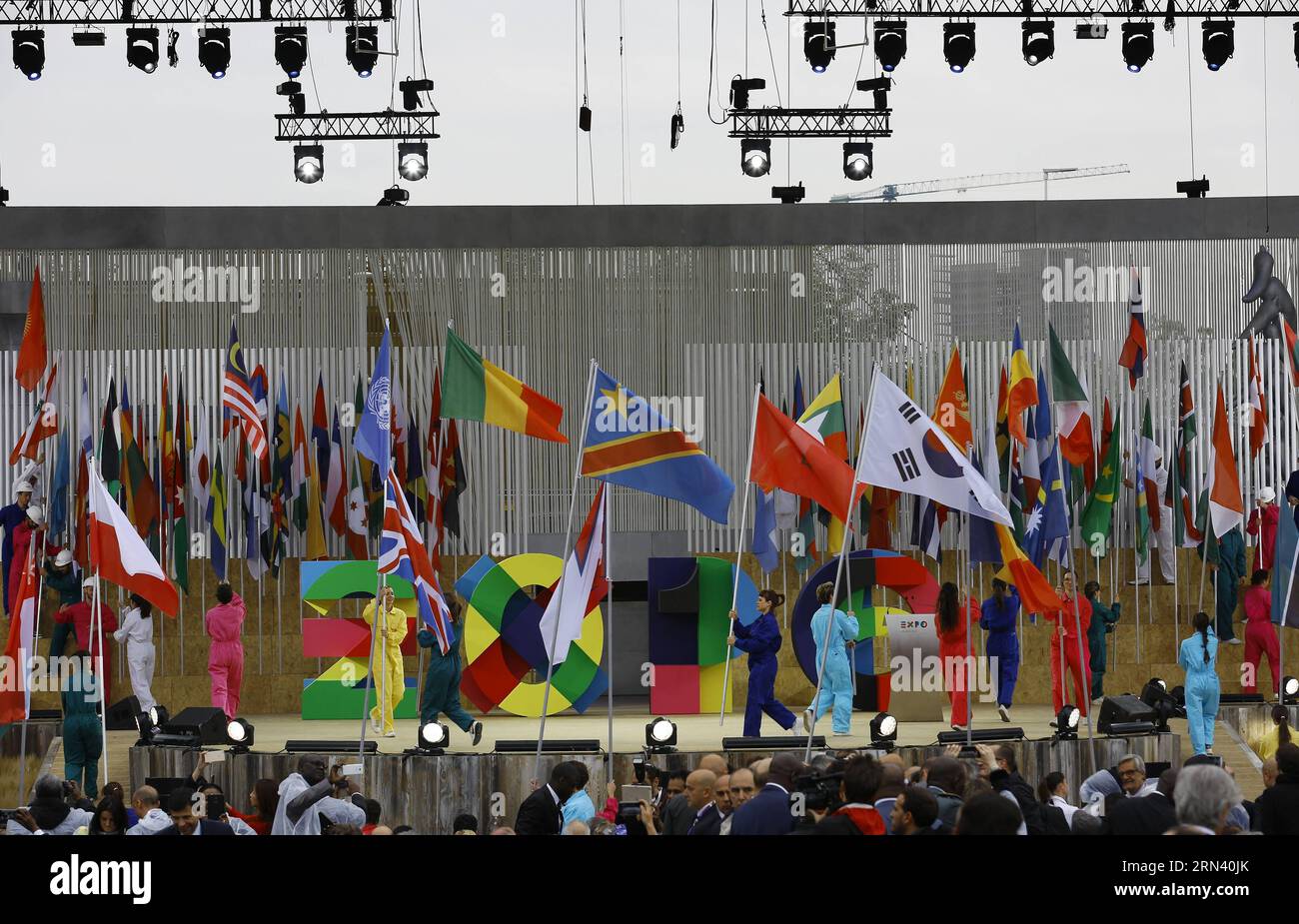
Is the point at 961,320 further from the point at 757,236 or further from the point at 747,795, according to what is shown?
the point at 747,795

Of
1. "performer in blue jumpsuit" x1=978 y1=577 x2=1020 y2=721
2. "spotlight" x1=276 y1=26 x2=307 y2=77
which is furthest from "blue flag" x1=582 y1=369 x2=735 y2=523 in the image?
"spotlight" x1=276 y1=26 x2=307 y2=77

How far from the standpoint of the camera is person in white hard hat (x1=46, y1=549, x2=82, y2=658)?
1630 cm

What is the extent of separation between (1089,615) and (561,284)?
790cm

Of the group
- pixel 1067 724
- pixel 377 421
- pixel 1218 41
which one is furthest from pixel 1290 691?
pixel 377 421

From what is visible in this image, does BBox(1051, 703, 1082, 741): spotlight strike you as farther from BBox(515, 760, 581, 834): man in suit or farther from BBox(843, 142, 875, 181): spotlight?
BBox(843, 142, 875, 181): spotlight

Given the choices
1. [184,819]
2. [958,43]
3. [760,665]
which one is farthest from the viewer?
[958,43]

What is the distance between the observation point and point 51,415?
1819 cm

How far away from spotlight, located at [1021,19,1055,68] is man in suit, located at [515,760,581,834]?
11613 millimetres

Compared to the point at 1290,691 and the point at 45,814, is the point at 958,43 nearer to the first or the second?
the point at 1290,691

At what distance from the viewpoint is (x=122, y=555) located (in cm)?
1408

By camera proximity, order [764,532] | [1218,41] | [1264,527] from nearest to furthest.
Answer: [1218,41] → [764,532] → [1264,527]

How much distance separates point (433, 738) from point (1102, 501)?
9.14 m

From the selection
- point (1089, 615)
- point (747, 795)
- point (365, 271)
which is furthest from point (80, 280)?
point (747, 795)

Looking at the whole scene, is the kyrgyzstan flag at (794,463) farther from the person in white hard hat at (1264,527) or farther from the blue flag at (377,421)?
the person in white hard hat at (1264,527)
